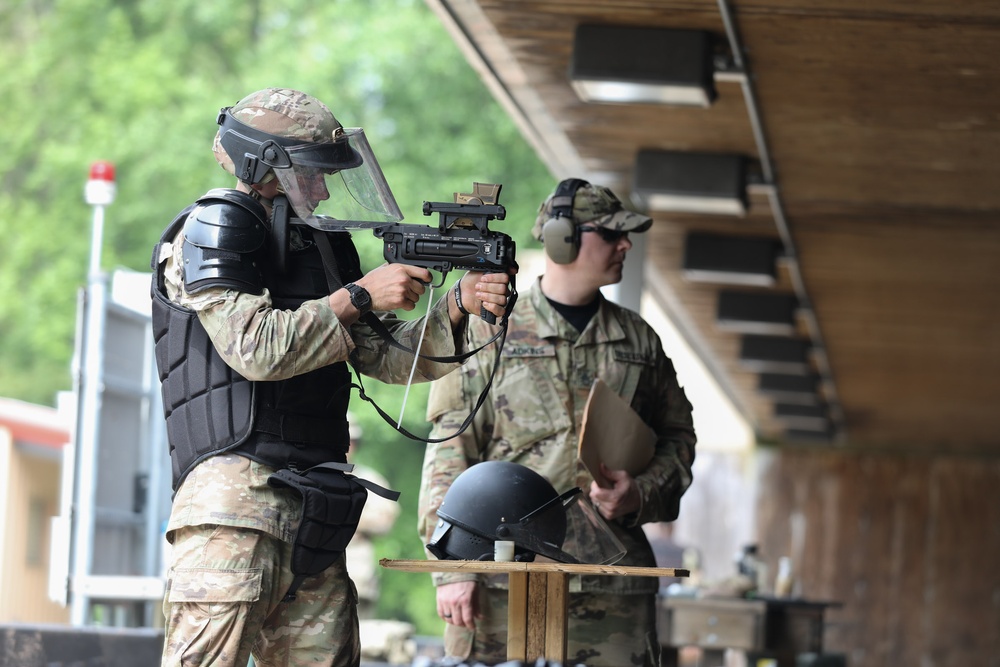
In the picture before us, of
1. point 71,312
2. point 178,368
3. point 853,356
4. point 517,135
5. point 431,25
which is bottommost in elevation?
point 178,368

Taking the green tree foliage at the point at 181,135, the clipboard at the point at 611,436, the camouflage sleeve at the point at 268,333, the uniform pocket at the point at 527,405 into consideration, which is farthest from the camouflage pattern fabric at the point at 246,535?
the green tree foliage at the point at 181,135

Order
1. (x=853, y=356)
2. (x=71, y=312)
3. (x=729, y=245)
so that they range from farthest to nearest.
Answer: (x=71, y=312) < (x=853, y=356) < (x=729, y=245)

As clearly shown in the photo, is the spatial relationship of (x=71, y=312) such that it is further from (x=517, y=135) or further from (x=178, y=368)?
(x=178, y=368)

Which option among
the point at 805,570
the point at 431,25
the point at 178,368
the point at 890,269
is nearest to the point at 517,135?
the point at 431,25

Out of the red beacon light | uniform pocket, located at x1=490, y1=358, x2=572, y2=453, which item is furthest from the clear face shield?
the red beacon light

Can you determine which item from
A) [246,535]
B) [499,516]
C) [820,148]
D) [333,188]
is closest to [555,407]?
[499,516]

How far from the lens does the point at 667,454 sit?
14.5 feet

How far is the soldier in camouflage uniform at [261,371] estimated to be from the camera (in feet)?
10.6

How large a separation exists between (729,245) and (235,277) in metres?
5.59

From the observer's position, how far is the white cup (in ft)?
11.9

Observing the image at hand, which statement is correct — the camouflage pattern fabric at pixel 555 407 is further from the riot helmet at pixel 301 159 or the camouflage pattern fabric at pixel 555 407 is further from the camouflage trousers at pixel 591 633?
the riot helmet at pixel 301 159

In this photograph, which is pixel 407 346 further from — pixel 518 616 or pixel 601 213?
pixel 601 213

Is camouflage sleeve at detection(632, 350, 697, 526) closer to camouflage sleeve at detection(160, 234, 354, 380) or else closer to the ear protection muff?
the ear protection muff

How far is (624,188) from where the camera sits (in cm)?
749
